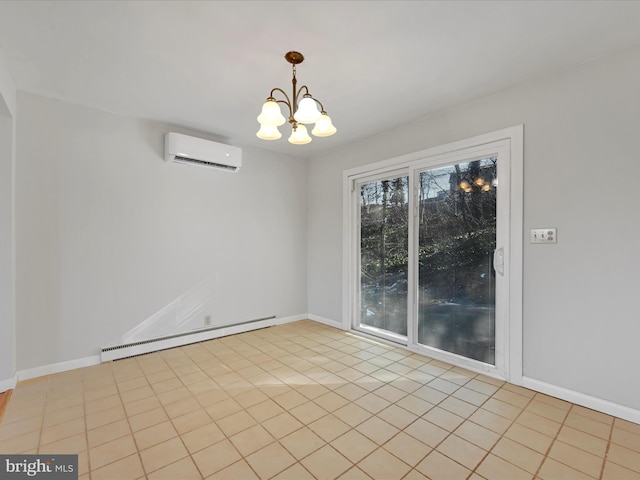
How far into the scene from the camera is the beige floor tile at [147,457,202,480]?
5.01 feet

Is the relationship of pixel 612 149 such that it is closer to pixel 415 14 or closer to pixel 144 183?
pixel 415 14

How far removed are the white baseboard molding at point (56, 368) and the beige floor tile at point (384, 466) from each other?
271 centimetres

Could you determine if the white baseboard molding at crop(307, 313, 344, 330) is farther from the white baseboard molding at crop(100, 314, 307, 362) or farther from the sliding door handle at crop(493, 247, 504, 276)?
the sliding door handle at crop(493, 247, 504, 276)

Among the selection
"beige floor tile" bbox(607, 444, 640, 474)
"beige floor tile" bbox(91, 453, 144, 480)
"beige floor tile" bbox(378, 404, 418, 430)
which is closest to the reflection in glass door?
"beige floor tile" bbox(607, 444, 640, 474)

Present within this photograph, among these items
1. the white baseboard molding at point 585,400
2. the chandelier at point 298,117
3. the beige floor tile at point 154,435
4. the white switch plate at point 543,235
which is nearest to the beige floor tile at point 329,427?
the beige floor tile at point 154,435

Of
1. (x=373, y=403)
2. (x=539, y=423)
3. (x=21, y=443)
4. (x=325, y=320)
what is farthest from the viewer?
(x=325, y=320)

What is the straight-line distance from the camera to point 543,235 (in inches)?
93.3

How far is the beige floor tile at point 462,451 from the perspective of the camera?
1.65 m

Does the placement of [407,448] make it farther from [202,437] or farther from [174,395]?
[174,395]

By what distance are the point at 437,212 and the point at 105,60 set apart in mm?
3048

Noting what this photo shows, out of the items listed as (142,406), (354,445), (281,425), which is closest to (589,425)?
(354,445)

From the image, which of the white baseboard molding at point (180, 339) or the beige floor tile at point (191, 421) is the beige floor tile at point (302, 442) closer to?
the beige floor tile at point (191, 421)

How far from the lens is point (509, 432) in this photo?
6.23 feet

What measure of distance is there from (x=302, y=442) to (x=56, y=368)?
8.00 feet
